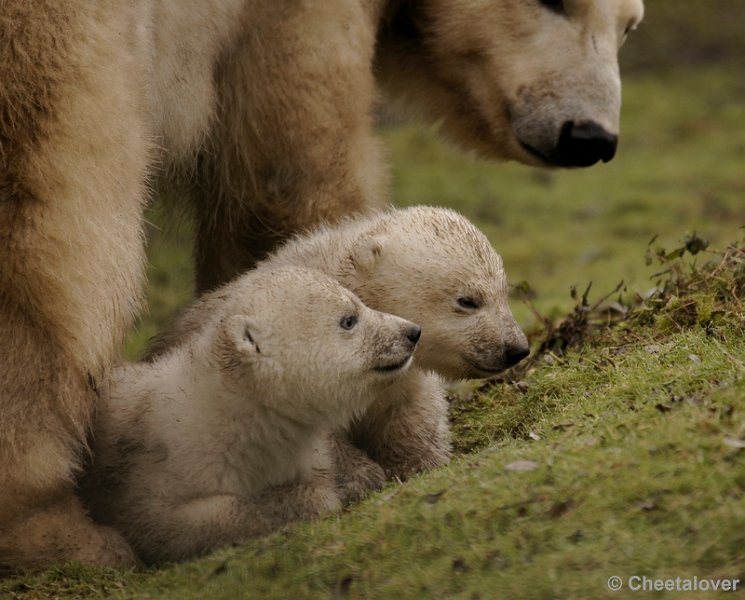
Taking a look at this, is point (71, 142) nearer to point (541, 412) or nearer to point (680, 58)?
point (541, 412)

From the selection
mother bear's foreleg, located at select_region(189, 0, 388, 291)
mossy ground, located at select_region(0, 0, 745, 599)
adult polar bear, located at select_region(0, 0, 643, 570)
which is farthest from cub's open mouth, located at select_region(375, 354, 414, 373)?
mother bear's foreleg, located at select_region(189, 0, 388, 291)

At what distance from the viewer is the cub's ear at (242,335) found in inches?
178

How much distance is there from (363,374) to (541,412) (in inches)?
34.4

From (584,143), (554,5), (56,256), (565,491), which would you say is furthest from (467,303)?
(554,5)

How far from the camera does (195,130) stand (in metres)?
5.51

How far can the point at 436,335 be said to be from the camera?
5133mm

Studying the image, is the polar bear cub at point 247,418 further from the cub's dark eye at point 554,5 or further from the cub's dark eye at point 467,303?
the cub's dark eye at point 554,5

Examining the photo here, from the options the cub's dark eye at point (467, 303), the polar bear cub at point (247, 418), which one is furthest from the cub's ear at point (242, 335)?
the cub's dark eye at point (467, 303)

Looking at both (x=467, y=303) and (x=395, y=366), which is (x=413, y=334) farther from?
(x=467, y=303)

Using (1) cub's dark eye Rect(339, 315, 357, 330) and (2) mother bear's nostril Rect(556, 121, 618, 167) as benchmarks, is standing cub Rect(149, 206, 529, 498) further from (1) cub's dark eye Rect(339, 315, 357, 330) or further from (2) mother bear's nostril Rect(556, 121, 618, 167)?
(2) mother bear's nostril Rect(556, 121, 618, 167)

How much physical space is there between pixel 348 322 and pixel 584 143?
1.95 meters

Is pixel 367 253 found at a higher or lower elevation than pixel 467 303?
higher

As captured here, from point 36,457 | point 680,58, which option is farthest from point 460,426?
point 680,58

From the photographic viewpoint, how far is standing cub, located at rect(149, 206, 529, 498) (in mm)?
5105
